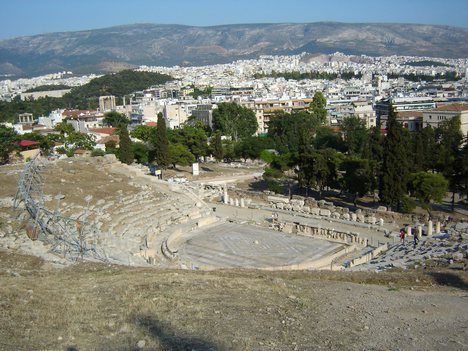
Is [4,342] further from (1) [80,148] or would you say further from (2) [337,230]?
(1) [80,148]

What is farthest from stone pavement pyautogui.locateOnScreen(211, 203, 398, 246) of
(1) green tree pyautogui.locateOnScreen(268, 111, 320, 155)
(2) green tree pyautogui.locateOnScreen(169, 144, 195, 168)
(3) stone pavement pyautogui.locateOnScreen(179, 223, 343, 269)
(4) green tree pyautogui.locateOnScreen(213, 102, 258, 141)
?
(4) green tree pyautogui.locateOnScreen(213, 102, 258, 141)

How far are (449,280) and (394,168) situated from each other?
589 inches

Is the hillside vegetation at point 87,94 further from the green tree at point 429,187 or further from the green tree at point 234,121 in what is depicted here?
the green tree at point 429,187

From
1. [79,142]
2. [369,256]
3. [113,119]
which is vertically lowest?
[369,256]

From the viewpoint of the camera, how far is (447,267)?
17641 mm

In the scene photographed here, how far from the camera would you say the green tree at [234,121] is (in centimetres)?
6994

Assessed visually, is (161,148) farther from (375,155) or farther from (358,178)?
(358,178)

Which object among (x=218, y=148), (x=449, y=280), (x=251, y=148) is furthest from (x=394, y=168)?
(x=218, y=148)

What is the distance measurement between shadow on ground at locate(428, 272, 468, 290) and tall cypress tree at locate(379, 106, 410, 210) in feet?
45.0

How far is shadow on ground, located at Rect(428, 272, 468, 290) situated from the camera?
15.2 m

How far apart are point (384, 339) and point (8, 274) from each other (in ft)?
32.6

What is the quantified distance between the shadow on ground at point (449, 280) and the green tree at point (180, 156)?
31.2m

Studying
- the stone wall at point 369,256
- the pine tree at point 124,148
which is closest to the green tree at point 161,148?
the pine tree at point 124,148

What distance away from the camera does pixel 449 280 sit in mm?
15562
